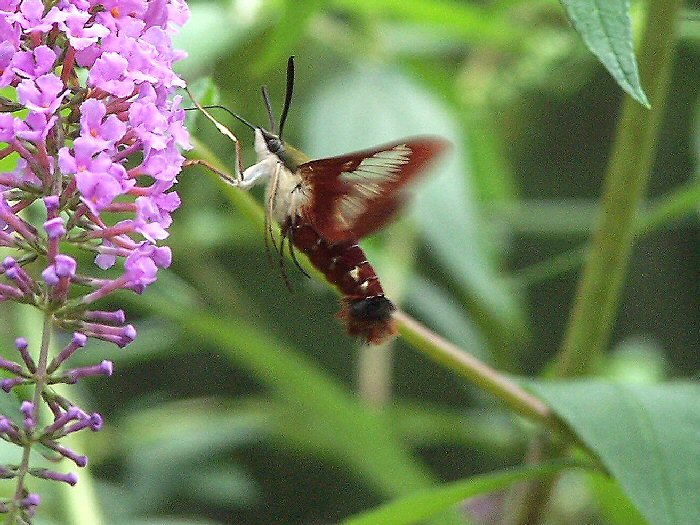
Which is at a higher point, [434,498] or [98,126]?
[98,126]

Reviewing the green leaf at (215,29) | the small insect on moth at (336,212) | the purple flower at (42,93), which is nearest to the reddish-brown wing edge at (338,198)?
the small insect on moth at (336,212)

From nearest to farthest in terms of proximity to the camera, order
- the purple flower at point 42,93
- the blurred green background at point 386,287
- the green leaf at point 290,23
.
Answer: the purple flower at point 42,93, the green leaf at point 290,23, the blurred green background at point 386,287

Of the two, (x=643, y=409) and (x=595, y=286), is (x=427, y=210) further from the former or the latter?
(x=643, y=409)

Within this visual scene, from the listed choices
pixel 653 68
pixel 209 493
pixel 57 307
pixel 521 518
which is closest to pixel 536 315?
pixel 209 493

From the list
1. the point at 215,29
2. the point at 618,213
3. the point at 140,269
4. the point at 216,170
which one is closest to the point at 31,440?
the point at 140,269

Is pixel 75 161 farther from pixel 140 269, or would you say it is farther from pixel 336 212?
pixel 336 212

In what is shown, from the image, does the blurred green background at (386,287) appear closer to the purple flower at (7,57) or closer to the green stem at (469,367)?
the green stem at (469,367)

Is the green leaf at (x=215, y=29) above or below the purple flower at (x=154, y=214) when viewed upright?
above
